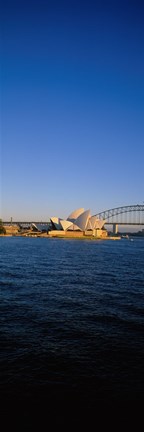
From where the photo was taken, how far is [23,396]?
973cm

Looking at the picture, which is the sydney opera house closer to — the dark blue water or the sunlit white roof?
the sunlit white roof

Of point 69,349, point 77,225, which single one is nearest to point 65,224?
point 77,225

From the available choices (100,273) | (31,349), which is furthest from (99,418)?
(100,273)

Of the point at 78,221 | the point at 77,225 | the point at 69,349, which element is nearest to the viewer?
the point at 69,349

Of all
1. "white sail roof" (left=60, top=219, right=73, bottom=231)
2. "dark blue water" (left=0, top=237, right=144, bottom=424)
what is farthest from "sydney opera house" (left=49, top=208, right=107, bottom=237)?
"dark blue water" (left=0, top=237, right=144, bottom=424)

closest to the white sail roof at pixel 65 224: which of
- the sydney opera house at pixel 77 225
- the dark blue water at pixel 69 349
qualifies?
the sydney opera house at pixel 77 225

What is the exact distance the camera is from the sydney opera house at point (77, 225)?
15400 cm

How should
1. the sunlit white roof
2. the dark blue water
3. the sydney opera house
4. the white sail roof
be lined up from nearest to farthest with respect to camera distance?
the dark blue water → the sunlit white roof → the sydney opera house → the white sail roof

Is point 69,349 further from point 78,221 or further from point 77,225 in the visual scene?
point 77,225

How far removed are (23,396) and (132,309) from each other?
11864mm

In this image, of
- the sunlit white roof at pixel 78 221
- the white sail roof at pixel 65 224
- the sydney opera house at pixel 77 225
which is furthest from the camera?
the white sail roof at pixel 65 224

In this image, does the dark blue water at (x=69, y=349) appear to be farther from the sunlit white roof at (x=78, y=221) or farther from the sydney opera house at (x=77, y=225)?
the sydney opera house at (x=77, y=225)

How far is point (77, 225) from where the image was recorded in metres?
156

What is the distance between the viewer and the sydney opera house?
6063 inches
